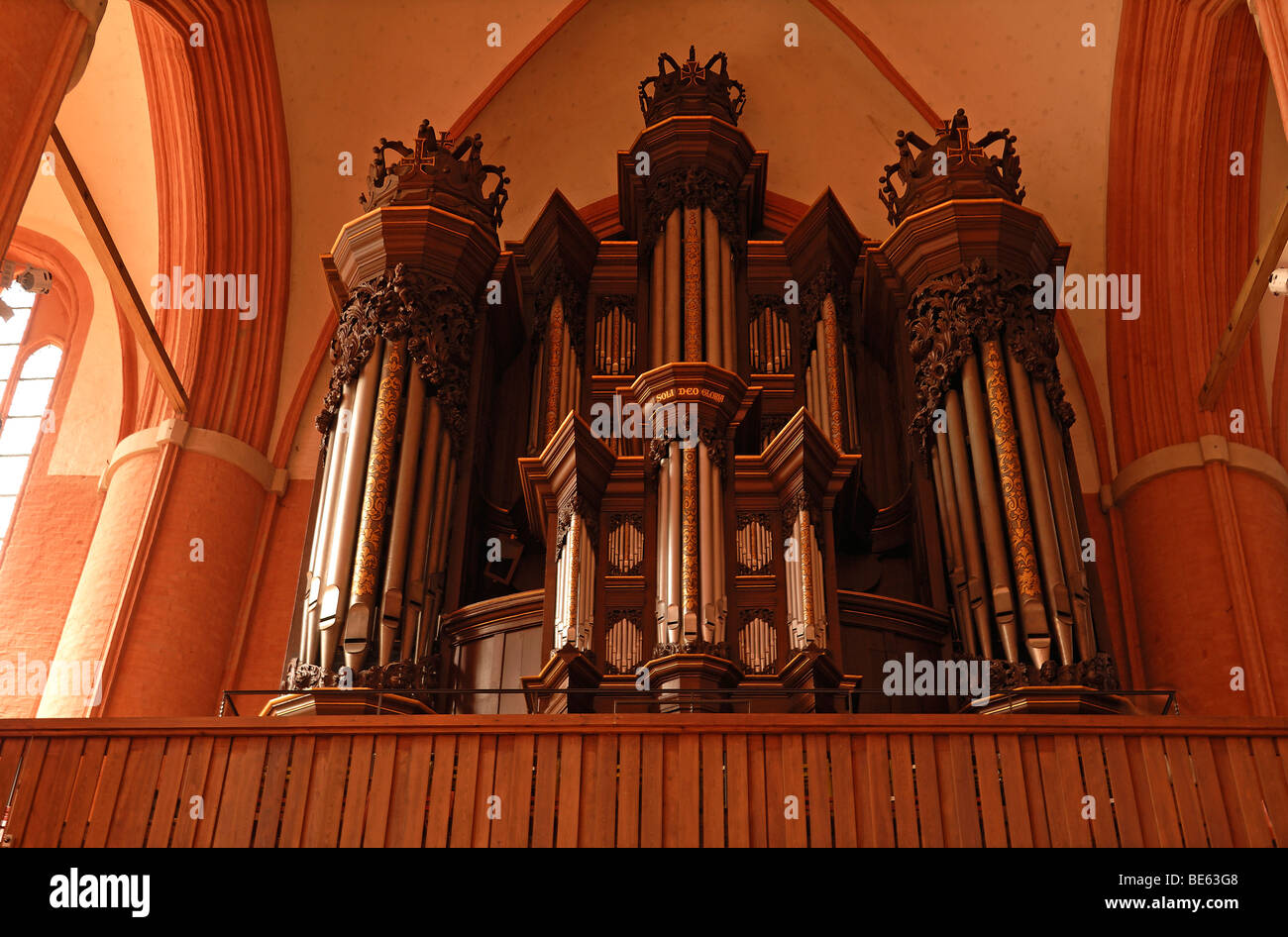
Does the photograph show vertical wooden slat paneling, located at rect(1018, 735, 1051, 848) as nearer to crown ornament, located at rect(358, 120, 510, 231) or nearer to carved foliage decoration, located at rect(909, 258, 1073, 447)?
carved foliage decoration, located at rect(909, 258, 1073, 447)

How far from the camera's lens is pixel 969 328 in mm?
8961

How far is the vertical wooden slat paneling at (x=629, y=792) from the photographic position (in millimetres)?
5957

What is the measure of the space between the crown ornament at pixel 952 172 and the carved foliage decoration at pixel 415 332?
315 cm

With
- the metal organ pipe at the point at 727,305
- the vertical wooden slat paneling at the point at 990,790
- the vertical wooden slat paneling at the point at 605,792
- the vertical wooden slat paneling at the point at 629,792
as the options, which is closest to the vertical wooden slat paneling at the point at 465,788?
the vertical wooden slat paneling at the point at 605,792

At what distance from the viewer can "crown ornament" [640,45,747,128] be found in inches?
433

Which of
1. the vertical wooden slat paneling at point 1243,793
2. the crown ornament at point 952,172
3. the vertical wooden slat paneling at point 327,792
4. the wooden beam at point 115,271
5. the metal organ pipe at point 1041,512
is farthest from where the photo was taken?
the crown ornament at point 952,172

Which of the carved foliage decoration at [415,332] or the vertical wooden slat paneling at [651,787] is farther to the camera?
the carved foliage decoration at [415,332]

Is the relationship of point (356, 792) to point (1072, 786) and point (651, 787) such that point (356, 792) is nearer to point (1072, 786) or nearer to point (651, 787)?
point (651, 787)

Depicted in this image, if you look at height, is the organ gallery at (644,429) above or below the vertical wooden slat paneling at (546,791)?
above

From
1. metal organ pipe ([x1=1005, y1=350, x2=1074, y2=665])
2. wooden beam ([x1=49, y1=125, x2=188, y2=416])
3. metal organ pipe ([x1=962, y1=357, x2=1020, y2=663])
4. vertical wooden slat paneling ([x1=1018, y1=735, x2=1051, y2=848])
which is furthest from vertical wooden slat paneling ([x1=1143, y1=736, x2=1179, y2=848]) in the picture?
wooden beam ([x1=49, y1=125, x2=188, y2=416])

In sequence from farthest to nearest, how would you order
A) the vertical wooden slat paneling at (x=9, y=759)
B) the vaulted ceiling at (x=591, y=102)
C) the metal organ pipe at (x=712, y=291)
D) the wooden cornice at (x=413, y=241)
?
the vaulted ceiling at (x=591, y=102) → the metal organ pipe at (x=712, y=291) → the wooden cornice at (x=413, y=241) → the vertical wooden slat paneling at (x=9, y=759)

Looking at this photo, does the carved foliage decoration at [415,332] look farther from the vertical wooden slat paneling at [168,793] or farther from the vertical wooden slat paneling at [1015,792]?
the vertical wooden slat paneling at [1015,792]

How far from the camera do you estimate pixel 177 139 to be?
35.7 ft

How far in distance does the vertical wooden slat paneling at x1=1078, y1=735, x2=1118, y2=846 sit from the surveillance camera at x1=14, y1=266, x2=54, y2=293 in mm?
8479
